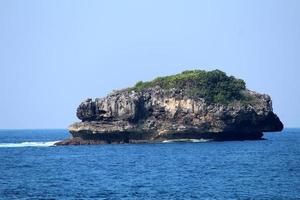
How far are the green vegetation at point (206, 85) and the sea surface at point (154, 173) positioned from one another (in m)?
15.1

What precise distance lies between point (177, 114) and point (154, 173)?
175 feet

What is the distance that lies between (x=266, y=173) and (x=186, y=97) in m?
57.2

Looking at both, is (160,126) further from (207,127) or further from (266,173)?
(266,173)

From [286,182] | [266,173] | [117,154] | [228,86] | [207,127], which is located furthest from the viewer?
[228,86]

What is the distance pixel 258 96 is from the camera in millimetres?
138500

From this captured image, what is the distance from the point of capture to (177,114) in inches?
5281

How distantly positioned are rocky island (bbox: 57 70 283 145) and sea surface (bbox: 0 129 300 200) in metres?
8.83

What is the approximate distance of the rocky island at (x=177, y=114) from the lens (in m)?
132

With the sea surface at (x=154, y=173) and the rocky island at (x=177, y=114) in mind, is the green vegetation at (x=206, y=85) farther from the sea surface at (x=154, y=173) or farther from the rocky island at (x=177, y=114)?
the sea surface at (x=154, y=173)

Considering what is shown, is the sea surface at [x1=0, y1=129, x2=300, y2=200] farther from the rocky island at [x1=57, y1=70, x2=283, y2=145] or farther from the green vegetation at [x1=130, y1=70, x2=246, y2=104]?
the green vegetation at [x1=130, y1=70, x2=246, y2=104]

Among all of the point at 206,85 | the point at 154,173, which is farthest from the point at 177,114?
the point at 154,173

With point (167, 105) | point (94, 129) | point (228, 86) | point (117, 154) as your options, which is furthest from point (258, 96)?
point (117, 154)

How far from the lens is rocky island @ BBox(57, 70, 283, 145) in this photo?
132 metres

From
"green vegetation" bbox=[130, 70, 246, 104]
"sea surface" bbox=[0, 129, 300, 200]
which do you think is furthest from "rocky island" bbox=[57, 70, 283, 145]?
"sea surface" bbox=[0, 129, 300, 200]
